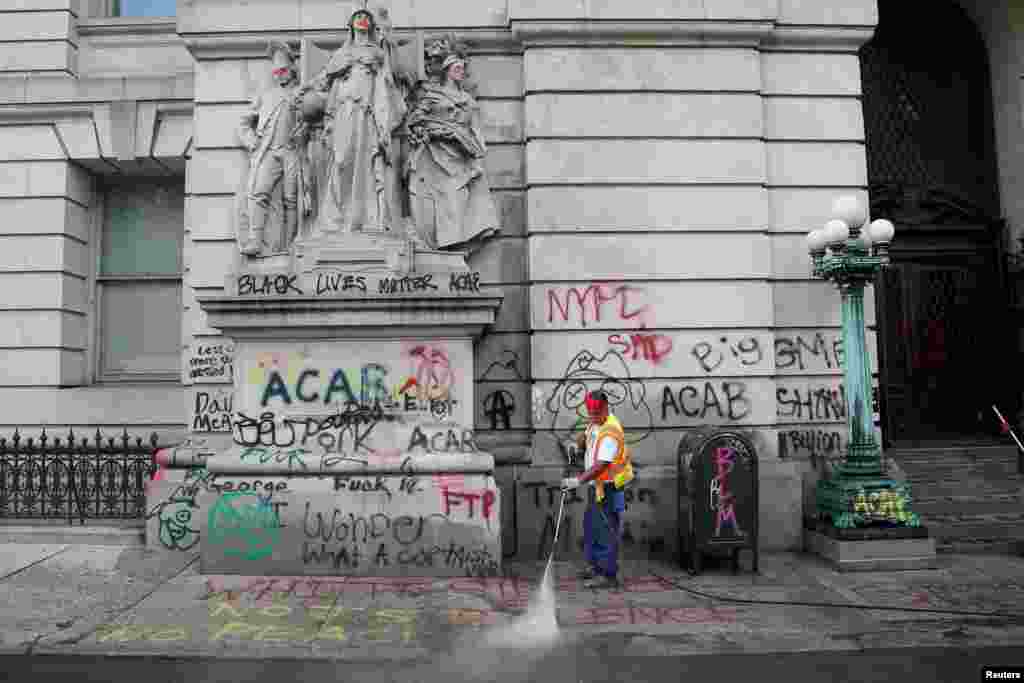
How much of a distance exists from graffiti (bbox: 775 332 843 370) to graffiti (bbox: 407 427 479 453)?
14.8 feet

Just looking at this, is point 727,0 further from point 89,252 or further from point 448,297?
point 89,252

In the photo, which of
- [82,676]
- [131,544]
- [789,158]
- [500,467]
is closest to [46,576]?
[131,544]

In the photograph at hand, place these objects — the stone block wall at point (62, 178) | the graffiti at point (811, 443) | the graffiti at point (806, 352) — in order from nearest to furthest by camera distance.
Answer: the graffiti at point (811, 443), the graffiti at point (806, 352), the stone block wall at point (62, 178)

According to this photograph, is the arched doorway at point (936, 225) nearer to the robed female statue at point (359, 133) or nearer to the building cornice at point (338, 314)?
the building cornice at point (338, 314)

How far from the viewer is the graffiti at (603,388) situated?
9500mm

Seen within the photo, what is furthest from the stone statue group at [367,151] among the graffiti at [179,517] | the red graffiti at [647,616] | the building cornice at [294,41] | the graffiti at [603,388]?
the red graffiti at [647,616]

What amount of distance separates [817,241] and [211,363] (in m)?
7.99

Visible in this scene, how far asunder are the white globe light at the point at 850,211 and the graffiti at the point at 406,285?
4.90 m

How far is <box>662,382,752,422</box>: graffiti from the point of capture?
9609 mm

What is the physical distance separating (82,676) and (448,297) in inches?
190

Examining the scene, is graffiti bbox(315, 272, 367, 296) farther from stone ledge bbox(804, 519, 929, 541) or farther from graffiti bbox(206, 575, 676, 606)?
stone ledge bbox(804, 519, 929, 541)

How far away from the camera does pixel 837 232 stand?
884 centimetres

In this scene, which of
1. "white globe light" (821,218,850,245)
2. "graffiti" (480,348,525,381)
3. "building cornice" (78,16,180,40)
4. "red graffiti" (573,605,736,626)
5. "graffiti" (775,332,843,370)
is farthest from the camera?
"building cornice" (78,16,180,40)

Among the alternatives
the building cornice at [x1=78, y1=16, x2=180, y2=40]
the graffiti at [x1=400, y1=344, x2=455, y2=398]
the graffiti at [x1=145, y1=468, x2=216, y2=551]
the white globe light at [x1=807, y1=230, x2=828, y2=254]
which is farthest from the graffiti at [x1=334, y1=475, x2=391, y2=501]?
the building cornice at [x1=78, y1=16, x2=180, y2=40]
